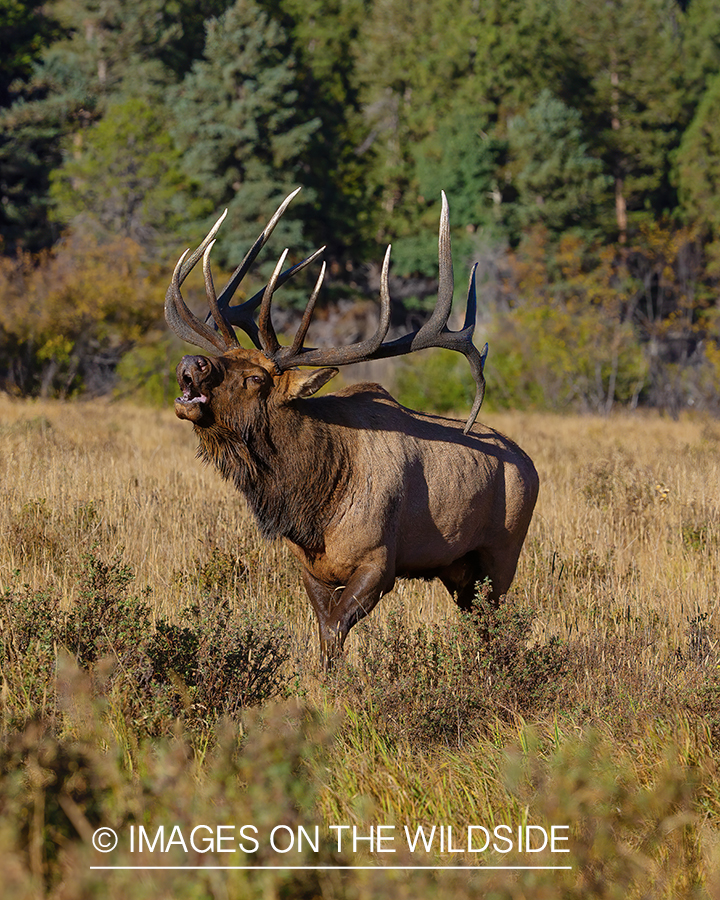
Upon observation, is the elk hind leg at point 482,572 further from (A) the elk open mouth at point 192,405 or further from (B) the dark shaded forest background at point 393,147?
(B) the dark shaded forest background at point 393,147

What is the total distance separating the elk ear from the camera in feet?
17.5

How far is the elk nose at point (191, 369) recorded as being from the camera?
503 cm

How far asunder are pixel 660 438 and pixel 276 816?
1534cm

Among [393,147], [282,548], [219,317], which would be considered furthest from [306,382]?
[393,147]

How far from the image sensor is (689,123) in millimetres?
46031

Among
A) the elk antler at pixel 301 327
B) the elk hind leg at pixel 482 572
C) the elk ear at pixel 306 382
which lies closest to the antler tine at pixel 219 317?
the elk antler at pixel 301 327

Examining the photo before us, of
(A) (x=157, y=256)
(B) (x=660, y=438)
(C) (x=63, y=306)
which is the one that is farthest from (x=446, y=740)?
(A) (x=157, y=256)

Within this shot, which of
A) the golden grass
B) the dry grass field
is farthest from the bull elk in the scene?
the golden grass

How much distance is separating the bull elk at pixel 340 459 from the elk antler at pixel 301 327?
1 cm

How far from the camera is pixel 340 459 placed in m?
5.52

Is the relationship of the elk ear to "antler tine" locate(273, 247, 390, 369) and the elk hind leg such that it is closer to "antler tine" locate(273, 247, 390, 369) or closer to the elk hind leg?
"antler tine" locate(273, 247, 390, 369)

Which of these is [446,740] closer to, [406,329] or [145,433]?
[145,433]

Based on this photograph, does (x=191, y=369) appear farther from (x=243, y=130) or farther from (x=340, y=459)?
(x=243, y=130)

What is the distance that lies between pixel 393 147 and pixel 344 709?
46688mm
